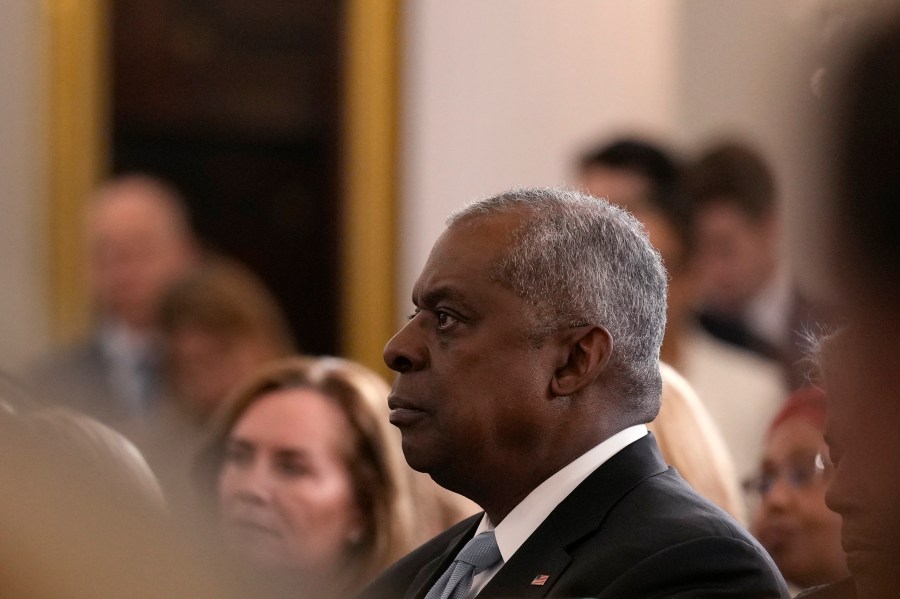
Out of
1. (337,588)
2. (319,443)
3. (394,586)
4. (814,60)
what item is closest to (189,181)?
(319,443)

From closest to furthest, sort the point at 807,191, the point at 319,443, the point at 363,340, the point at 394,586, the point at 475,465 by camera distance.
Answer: the point at 807,191
the point at 475,465
the point at 394,586
the point at 319,443
the point at 363,340

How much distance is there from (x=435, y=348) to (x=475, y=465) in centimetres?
18

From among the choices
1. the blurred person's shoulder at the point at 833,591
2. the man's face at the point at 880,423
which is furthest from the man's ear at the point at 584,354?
the man's face at the point at 880,423

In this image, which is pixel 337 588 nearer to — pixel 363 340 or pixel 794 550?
pixel 794 550

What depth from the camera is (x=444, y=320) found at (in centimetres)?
201

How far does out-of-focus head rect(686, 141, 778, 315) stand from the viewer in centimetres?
482

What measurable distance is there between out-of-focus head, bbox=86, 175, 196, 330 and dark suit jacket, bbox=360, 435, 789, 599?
170 inches

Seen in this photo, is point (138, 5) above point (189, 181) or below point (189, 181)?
above

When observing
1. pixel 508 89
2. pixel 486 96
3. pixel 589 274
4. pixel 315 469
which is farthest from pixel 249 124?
pixel 589 274

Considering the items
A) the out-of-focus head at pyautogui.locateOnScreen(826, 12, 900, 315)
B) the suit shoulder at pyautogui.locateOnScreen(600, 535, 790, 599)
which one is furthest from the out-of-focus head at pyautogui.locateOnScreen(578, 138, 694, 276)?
the out-of-focus head at pyautogui.locateOnScreen(826, 12, 900, 315)

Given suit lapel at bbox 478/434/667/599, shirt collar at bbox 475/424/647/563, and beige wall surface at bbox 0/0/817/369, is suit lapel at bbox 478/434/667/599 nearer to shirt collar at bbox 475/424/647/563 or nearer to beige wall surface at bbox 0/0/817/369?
shirt collar at bbox 475/424/647/563

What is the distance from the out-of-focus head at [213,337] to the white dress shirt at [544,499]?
3.28 m

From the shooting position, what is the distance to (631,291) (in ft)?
6.57

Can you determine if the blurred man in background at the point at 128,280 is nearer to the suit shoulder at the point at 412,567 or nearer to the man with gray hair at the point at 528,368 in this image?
the suit shoulder at the point at 412,567
